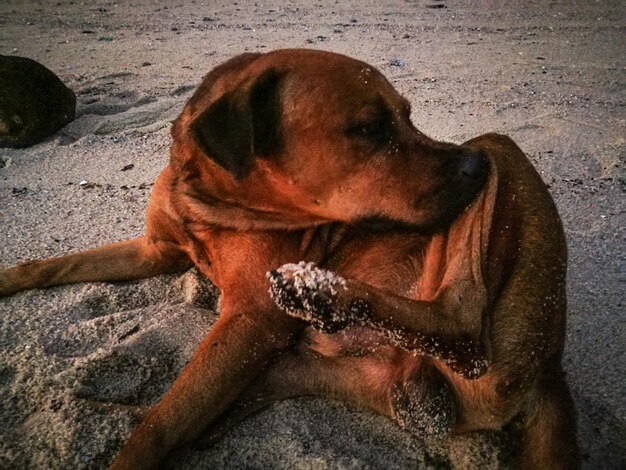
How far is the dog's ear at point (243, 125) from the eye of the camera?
195 cm

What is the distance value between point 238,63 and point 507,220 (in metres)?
1.21

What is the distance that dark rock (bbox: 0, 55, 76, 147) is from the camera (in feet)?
13.2

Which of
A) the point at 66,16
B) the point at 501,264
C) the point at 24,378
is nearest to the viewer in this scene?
the point at 501,264

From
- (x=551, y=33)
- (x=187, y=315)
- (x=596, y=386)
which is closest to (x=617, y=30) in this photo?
(x=551, y=33)

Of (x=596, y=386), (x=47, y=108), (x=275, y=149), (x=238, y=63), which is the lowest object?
(x=596, y=386)

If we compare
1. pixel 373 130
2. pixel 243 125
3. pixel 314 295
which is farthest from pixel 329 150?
pixel 314 295

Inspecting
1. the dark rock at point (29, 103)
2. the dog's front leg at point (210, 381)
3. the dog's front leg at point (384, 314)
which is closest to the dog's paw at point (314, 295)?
the dog's front leg at point (384, 314)

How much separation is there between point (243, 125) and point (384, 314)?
0.80m

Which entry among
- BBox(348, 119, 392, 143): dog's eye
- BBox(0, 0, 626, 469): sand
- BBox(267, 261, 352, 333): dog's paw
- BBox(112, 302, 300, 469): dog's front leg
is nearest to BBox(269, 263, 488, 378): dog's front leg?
BBox(267, 261, 352, 333): dog's paw

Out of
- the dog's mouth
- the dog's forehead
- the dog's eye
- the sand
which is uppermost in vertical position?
the dog's forehead

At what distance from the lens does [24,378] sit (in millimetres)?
2053

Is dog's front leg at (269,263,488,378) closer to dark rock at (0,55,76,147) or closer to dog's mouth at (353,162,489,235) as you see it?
dog's mouth at (353,162,489,235)

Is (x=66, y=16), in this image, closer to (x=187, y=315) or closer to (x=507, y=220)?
(x=187, y=315)

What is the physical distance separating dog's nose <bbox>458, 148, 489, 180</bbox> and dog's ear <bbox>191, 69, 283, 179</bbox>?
0.66 metres
